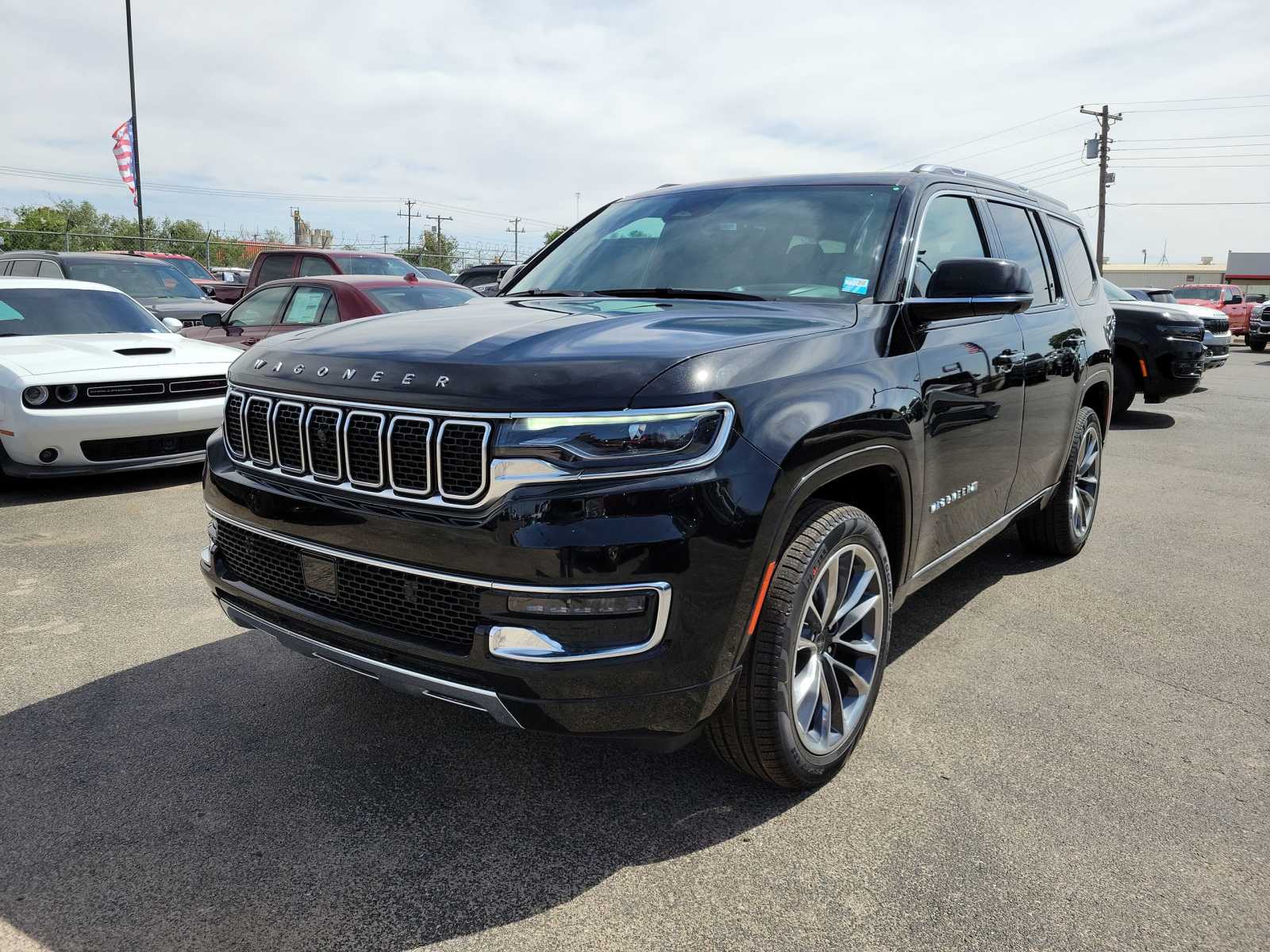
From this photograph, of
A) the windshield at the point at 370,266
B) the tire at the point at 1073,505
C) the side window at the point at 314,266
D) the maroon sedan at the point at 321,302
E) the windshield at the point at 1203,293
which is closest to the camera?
the tire at the point at 1073,505

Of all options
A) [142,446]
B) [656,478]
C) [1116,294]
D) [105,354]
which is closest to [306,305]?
[105,354]

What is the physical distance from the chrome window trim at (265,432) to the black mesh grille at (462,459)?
2.32 feet

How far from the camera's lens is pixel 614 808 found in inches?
109

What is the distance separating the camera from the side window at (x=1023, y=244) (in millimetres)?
4176

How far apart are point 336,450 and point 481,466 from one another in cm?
50

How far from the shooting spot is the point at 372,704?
338 centimetres

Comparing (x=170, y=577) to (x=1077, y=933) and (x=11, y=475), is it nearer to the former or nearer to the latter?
(x=11, y=475)

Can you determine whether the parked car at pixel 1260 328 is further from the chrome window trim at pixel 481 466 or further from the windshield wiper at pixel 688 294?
the chrome window trim at pixel 481 466

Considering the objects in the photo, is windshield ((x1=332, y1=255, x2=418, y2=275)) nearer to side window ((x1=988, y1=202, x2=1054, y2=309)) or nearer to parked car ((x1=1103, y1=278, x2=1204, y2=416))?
side window ((x1=988, y1=202, x2=1054, y2=309))

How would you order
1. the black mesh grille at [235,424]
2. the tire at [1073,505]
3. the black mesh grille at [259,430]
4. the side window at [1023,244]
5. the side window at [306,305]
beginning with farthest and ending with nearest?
the side window at [306,305] < the tire at [1073,505] < the side window at [1023,244] < the black mesh grille at [235,424] < the black mesh grille at [259,430]

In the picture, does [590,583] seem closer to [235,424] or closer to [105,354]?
[235,424]

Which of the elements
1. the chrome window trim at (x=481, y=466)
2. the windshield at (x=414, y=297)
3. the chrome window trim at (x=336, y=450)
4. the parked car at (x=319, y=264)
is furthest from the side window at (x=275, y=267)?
the chrome window trim at (x=481, y=466)

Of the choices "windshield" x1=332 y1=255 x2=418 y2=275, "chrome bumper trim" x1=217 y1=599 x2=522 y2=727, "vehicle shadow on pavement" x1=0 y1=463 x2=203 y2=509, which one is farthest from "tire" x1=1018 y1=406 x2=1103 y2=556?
"windshield" x1=332 y1=255 x2=418 y2=275

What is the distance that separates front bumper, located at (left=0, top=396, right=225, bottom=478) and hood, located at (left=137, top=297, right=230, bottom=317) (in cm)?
445
